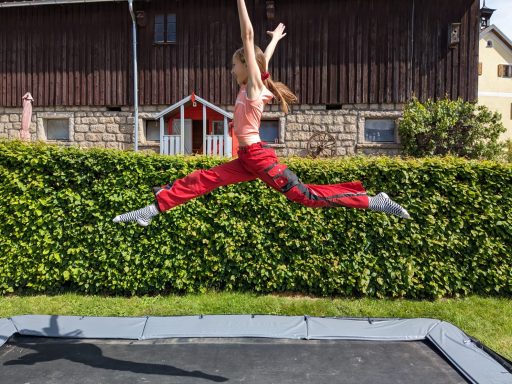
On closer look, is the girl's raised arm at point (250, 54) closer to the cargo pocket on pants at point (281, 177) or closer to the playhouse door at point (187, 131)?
the cargo pocket on pants at point (281, 177)

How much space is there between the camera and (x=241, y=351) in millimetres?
3832

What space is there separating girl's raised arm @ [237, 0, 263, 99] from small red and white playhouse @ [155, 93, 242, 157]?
6.56 meters

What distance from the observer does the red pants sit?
290 centimetres

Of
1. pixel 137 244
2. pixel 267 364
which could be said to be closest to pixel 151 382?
pixel 267 364

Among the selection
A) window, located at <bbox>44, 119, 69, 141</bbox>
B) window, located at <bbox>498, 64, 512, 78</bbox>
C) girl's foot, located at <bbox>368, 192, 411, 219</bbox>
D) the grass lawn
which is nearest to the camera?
girl's foot, located at <bbox>368, 192, 411, 219</bbox>

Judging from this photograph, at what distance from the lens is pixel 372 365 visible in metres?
3.57

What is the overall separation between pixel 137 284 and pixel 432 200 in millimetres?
3148

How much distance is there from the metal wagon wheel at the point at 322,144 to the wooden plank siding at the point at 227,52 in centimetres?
72

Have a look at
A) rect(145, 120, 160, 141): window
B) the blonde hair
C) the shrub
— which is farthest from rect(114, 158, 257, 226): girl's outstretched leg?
rect(145, 120, 160, 141): window

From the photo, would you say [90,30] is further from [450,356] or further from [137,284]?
[450,356]

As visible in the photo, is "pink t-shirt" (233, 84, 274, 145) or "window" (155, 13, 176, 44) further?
"window" (155, 13, 176, 44)

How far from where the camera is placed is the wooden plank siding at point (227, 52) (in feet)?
32.1

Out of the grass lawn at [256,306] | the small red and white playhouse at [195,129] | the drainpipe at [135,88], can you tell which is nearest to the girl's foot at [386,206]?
the grass lawn at [256,306]

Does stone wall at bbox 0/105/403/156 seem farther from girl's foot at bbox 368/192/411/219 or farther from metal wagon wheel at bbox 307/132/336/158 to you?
girl's foot at bbox 368/192/411/219
